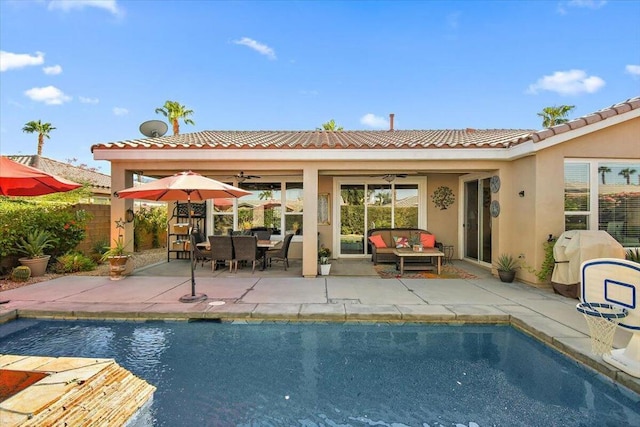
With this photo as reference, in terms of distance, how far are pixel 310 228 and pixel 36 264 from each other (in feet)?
26.1

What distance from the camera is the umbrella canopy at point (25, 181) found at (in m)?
6.27

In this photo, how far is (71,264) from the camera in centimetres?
965

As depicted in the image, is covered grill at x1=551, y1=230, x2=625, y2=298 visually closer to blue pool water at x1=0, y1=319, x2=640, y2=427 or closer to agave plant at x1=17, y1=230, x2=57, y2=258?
blue pool water at x1=0, y1=319, x2=640, y2=427

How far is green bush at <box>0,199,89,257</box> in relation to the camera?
887 centimetres

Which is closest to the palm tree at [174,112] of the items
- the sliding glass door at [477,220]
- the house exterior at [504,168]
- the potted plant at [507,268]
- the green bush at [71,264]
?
the house exterior at [504,168]

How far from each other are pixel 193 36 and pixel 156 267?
11105 mm

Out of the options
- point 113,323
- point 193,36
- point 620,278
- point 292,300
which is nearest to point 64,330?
point 113,323

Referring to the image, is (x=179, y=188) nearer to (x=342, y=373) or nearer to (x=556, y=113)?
(x=342, y=373)

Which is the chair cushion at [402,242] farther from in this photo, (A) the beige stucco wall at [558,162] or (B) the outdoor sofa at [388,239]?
(A) the beige stucco wall at [558,162]

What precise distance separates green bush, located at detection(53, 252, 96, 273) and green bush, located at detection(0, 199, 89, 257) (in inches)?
22.0

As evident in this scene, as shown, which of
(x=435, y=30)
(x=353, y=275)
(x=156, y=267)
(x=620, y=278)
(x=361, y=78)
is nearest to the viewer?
(x=620, y=278)

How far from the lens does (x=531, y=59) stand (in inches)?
601

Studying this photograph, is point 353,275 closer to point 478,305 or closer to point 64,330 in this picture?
point 478,305

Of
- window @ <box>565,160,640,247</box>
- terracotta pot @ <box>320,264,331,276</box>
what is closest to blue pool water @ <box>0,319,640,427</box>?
terracotta pot @ <box>320,264,331,276</box>
